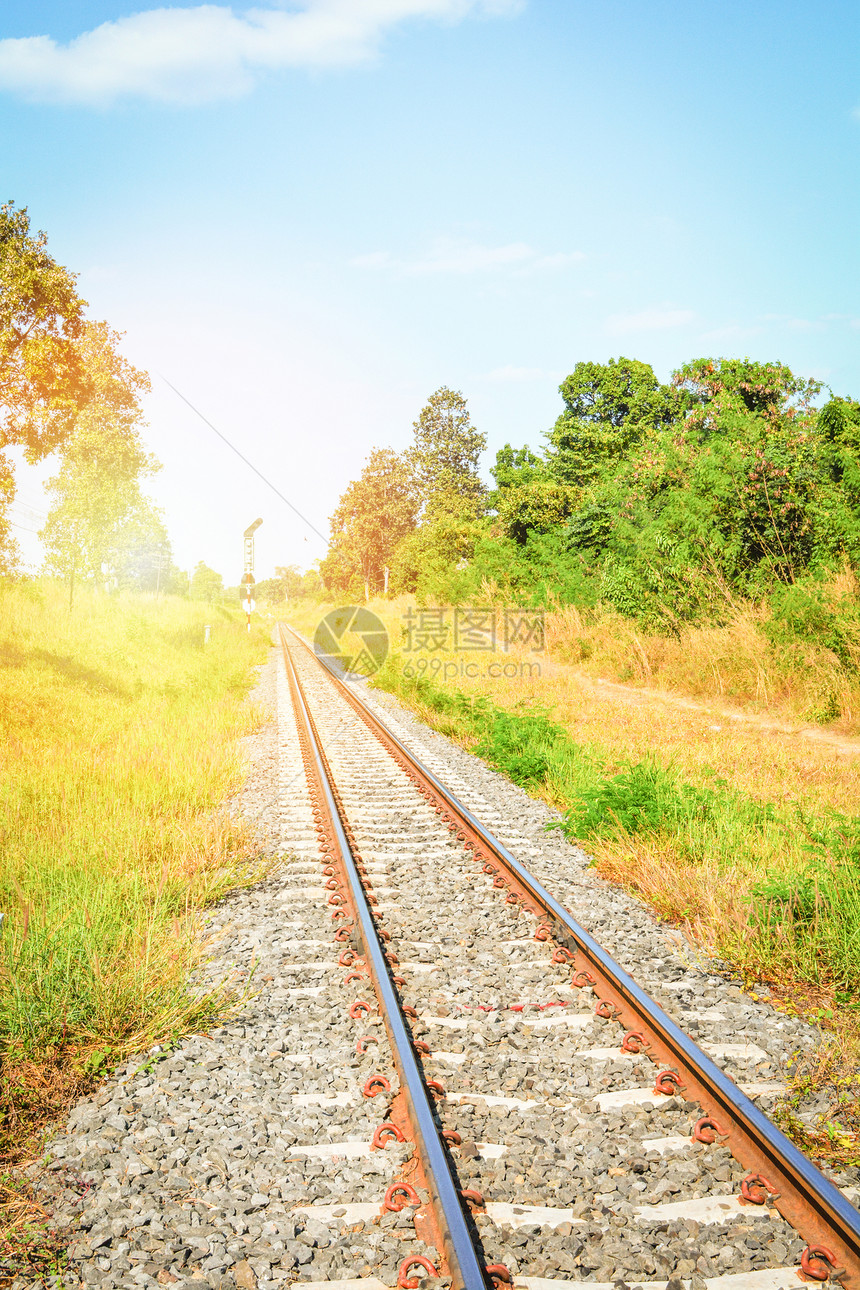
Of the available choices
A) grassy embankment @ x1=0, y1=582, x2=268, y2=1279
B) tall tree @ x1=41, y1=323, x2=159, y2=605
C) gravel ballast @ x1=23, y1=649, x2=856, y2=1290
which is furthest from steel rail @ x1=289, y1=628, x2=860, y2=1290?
tall tree @ x1=41, y1=323, x2=159, y2=605

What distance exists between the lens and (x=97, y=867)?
4.90 m

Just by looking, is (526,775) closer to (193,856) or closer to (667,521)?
(193,856)

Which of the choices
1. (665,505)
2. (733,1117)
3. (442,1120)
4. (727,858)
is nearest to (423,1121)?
(442,1120)

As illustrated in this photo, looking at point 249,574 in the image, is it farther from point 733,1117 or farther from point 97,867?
point 733,1117

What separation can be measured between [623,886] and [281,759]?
5509 millimetres

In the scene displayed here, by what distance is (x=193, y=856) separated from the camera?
5.44m

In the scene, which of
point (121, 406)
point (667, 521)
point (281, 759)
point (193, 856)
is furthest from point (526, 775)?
point (121, 406)


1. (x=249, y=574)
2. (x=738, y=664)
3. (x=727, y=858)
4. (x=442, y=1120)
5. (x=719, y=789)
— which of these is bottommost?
(x=442, y=1120)

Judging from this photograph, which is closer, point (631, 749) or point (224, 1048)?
point (224, 1048)

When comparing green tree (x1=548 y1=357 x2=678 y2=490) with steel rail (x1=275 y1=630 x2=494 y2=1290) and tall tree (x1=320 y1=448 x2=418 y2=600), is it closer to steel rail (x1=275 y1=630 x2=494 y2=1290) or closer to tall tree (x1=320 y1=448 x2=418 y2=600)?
tall tree (x1=320 y1=448 x2=418 y2=600)

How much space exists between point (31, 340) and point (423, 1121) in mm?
14123

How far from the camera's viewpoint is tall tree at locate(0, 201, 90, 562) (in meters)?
12.3

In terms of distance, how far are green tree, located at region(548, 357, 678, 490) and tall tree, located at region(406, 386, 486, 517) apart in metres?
12.8

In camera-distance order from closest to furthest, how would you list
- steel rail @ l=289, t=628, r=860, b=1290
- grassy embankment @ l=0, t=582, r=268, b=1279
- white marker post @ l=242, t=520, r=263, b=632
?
steel rail @ l=289, t=628, r=860, b=1290 < grassy embankment @ l=0, t=582, r=268, b=1279 < white marker post @ l=242, t=520, r=263, b=632
